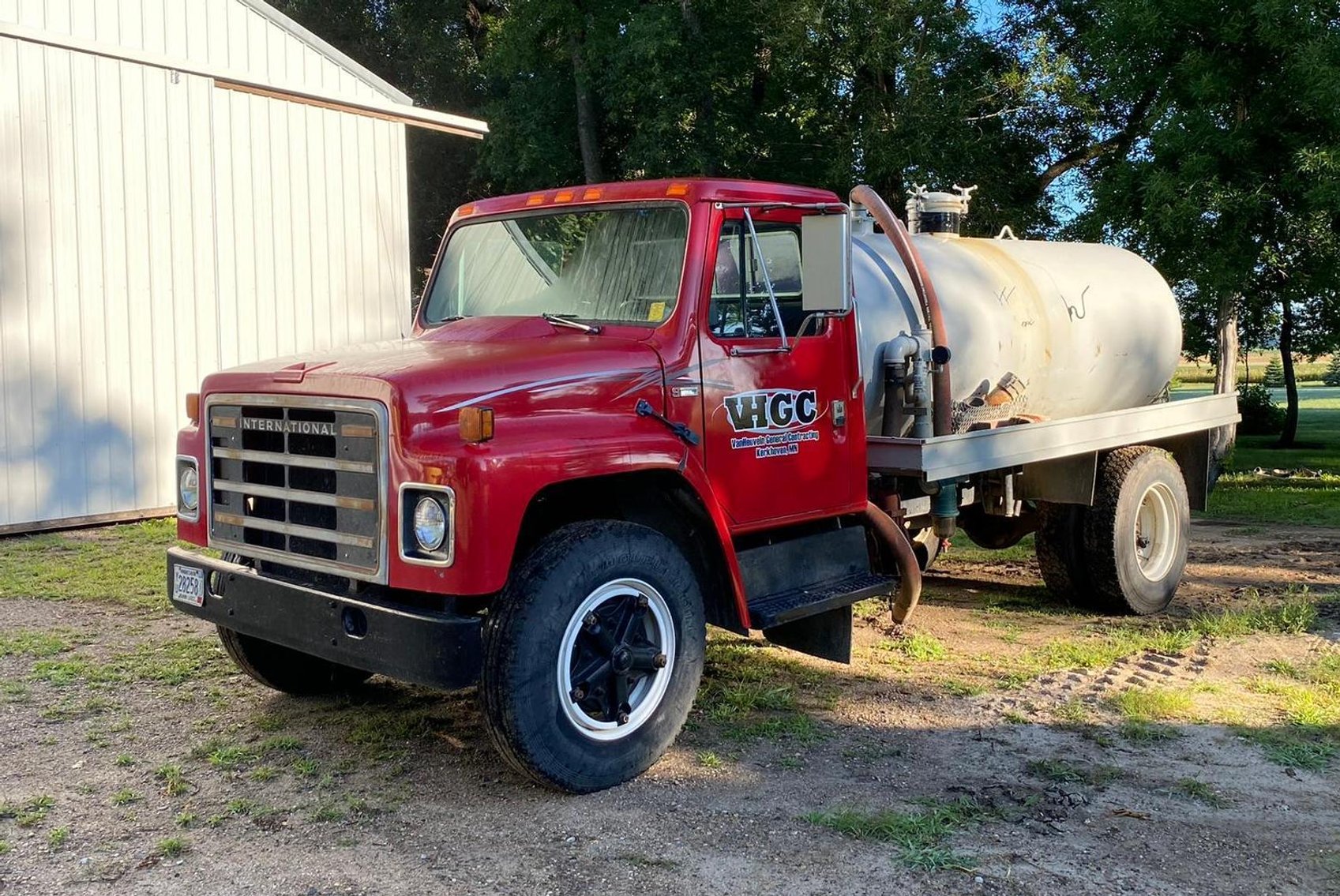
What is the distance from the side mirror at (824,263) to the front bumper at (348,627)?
190 cm

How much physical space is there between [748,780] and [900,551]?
1.63m

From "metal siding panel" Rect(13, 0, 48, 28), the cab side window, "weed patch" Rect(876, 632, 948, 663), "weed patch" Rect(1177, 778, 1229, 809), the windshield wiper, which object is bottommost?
"weed patch" Rect(1177, 778, 1229, 809)

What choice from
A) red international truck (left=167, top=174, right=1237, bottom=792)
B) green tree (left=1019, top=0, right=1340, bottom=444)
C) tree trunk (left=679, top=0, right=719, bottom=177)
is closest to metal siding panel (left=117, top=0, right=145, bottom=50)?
red international truck (left=167, top=174, right=1237, bottom=792)

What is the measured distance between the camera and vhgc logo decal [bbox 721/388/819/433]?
5.05m

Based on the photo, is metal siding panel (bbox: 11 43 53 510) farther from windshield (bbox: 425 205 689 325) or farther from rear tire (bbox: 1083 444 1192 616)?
rear tire (bbox: 1083 444 1192 616)

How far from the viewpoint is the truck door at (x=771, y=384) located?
16.5ft

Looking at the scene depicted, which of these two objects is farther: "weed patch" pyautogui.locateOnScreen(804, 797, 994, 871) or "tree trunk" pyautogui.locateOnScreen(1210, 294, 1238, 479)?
"tree trunk" pyautogui.locateOnScreen(1210, 294, 1238, 479)

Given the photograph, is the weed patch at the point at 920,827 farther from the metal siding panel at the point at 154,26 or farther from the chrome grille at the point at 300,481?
the metal siding panel at the point at 154,26

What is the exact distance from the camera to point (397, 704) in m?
5.67

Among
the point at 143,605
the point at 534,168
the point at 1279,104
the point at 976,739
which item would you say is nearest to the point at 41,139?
the point at 143,605

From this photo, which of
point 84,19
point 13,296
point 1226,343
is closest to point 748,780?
point 13,296

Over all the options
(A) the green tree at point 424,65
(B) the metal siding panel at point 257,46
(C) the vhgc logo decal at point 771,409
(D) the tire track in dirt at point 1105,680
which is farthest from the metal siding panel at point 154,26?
(A) the green tree at point 424,65

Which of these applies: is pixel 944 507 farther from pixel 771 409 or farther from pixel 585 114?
pixel 585 114

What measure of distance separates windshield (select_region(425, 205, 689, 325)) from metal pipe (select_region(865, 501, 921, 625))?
1547 millimetres
